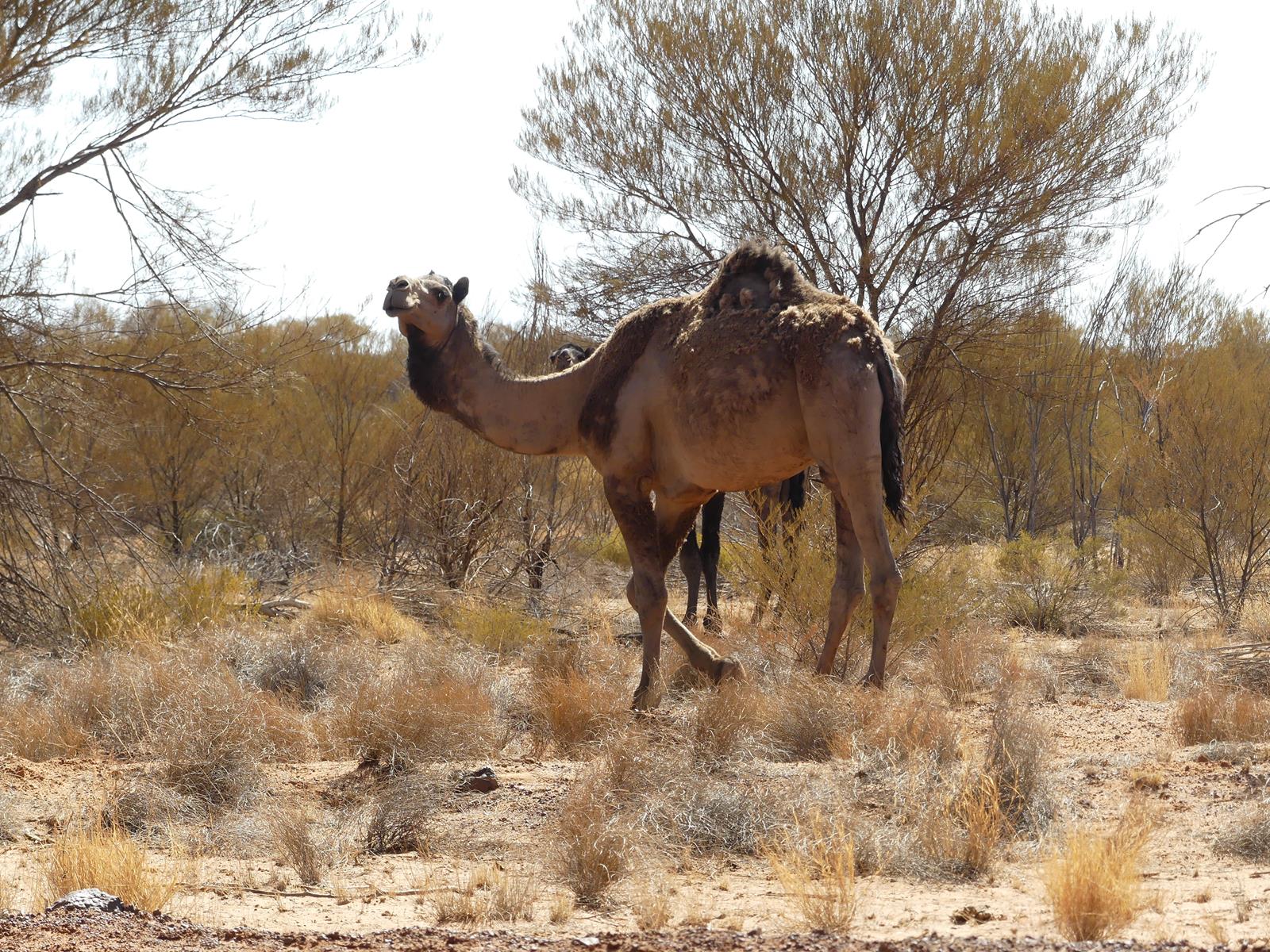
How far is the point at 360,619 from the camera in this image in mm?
12742

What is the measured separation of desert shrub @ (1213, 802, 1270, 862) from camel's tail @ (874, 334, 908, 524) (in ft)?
7.37

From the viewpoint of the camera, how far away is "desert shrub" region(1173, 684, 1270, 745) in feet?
23.0

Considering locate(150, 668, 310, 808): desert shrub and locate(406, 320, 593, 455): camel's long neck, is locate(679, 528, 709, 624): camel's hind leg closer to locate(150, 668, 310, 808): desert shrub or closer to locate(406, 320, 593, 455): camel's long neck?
locate(406, 320, 593, 455): camel's long neck

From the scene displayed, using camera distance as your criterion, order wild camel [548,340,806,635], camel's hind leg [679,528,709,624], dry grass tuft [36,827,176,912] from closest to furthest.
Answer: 1. dry grass tuft [36,827,176,912]
2. wild camel [548,340,806,635]
3. camel's hind leg [679,528,709,624]

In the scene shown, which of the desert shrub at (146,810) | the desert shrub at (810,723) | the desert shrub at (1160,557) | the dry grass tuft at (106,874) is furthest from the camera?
the desert shrub at (1160,557)

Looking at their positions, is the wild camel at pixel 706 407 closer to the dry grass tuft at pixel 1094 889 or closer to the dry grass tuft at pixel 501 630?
the dry grass tuft at pixel 1094 889

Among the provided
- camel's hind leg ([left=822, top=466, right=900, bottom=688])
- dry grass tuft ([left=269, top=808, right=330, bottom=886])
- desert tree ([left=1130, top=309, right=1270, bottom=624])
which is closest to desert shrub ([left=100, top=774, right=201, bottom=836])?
dry grass tuft ([left=269, top=808, right=330, bottom=886])

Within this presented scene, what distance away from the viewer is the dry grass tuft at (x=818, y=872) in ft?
13.8

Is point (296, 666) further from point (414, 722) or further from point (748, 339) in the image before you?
point (748, 339)

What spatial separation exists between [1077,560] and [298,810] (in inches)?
515

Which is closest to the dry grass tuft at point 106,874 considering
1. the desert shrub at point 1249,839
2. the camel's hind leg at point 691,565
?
the desert shrub at point 1249,839

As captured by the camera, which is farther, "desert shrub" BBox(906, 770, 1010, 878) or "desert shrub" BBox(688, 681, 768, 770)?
"desert shrub" BBox(688, 681, 768, 770)

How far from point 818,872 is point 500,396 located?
3.80m

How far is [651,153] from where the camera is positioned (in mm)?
14789
